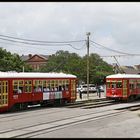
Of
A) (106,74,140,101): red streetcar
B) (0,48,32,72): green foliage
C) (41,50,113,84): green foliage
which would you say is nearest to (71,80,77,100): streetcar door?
(106,74,140,101): red streetcar

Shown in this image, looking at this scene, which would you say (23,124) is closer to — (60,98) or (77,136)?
(77,136)

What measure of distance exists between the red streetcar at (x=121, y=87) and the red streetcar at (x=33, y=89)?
644cm

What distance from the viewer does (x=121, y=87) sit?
46.4m

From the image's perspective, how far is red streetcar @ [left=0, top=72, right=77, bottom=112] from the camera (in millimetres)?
30812

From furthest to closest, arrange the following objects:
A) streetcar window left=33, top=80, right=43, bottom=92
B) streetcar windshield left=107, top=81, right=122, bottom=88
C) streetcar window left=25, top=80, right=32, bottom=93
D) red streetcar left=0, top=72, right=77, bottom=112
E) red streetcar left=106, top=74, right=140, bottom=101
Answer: streetcar windshield left=107, top=81, right=122, bottom=88 < red streetcar left=106, top=74, right=140, bottom=101 < streetcar window left=33, top=80, right=43, bottom=92 < streetcar window left=25, top=80, right=32, bottom=93 < red streetcar left=0, top=72, right=77, bottom=112

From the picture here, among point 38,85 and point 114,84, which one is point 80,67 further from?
point 38,85

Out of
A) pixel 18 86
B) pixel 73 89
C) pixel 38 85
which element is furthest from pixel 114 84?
pixel 18 86

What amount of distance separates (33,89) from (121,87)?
14.5m

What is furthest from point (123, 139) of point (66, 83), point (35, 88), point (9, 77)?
point (66, 83)

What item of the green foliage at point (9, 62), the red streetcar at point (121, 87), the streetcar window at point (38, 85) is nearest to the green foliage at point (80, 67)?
the green foliage at point (9, 62)

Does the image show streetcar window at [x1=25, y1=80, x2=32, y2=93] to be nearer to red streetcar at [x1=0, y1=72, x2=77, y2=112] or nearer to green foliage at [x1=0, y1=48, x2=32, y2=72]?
red streetcar at [x1=0, y1=72, x2=77, y2=112]

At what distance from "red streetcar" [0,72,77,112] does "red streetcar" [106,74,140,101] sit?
6443 mm

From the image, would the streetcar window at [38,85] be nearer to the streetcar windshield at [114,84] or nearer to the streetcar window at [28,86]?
the streetcar window at [28,86]

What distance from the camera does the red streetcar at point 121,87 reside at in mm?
46375
